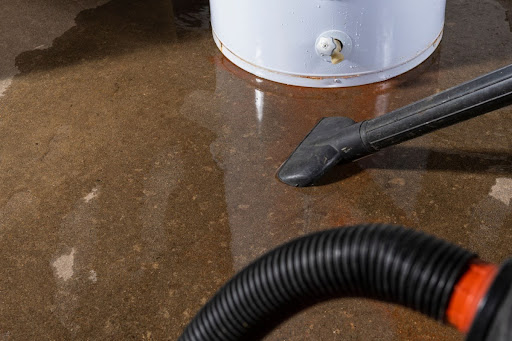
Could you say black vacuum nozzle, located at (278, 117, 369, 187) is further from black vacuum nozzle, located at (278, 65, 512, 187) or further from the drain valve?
the drain valve

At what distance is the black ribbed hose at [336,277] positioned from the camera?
2.75ft

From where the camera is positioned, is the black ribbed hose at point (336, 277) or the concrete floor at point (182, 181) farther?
the concrete floor at point (182, 181)

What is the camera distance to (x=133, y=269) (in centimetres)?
153

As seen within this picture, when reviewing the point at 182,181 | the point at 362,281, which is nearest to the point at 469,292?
the point at 362,281

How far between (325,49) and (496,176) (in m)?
0.64

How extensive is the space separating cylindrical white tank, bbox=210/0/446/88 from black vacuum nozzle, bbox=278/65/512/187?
0.77 ft

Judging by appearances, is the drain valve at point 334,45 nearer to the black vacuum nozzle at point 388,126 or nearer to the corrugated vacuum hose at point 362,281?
the black vacuum nozzle at point 388,126

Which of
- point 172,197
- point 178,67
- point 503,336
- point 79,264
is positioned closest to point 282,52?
point 178,67

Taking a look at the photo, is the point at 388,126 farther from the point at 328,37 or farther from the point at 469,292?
the point at 469,292

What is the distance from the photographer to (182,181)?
1.77m

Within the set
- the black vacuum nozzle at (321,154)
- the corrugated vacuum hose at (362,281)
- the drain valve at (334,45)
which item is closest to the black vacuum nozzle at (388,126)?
the black vacuum nozzle at (321,154)

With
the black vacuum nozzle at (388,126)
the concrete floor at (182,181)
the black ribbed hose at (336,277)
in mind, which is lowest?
the concrete floor at (182,181)

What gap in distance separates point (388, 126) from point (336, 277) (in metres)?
0.81

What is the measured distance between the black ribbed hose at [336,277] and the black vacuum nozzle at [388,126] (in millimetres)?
737
